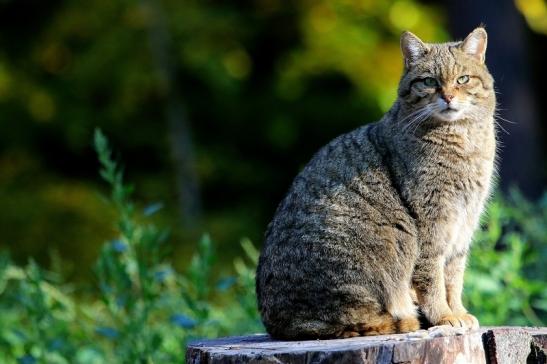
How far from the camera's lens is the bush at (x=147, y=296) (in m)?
4.70

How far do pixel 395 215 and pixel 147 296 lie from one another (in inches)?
51.0

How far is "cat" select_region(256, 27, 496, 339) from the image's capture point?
13.3ft

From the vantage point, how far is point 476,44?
441cm

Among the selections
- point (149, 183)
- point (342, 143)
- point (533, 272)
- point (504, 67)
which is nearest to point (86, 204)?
point (149, 183)

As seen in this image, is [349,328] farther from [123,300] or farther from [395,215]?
[123,300]

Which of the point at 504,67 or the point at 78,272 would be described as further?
the point at 78,272

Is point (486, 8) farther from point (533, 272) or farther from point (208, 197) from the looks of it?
point (208, 197)

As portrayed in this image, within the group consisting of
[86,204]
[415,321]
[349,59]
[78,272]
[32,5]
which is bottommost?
[415,321]

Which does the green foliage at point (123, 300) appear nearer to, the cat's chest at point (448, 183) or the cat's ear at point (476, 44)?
the cat's chest at point (448, 183)

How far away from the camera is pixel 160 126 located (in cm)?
1180

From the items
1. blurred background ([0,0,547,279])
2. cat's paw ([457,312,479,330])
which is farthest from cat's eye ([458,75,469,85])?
blurred background ([0,0,547,279])

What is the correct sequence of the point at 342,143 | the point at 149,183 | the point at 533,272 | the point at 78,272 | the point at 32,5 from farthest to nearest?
the point at 32,5 → the point at 149,183 → the point at 78,272 → the point at 533,272 → the point at 342,143

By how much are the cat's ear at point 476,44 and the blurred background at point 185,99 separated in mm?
→ 6110

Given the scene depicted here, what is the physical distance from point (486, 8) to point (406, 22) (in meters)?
2.22
